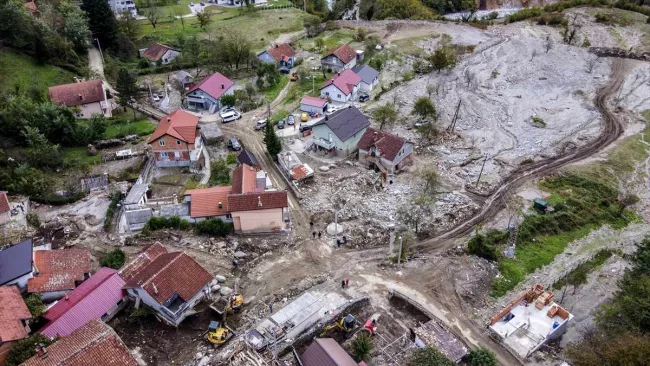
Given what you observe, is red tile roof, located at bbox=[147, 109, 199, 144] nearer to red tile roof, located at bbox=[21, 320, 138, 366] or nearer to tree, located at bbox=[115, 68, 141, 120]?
tree, located at bbox=[115, 68, 141, 120]

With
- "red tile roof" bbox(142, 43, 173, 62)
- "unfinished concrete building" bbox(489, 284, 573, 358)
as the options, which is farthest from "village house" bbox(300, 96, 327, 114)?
"unfinished concrete building" bbox(489, 284, 573, 358)

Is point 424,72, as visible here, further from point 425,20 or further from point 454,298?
point 454,298

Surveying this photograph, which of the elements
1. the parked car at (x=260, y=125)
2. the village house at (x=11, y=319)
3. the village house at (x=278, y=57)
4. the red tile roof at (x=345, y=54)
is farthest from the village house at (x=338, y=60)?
the village house at (x=11, y=319)

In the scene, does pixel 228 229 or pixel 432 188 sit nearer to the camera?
pixel 228 229

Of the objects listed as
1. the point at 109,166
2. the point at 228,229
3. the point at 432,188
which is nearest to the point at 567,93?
the point at 432,188

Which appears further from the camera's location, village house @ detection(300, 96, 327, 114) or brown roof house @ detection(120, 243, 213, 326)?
village house @ detection(300, 96, 327, 114)

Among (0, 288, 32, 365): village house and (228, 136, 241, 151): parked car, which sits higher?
(228, 136, 241, 151): parked car

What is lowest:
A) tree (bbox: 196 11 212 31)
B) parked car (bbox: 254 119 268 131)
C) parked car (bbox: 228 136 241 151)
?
parked car (bbox: 228 136 241 151)
